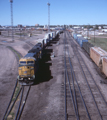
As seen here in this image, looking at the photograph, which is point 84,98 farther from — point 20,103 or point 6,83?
point 6,83

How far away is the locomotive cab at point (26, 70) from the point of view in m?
18.0

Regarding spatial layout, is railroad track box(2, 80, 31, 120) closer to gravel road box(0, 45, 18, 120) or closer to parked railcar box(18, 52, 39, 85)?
gravel road box(0, 45, 18, 120)

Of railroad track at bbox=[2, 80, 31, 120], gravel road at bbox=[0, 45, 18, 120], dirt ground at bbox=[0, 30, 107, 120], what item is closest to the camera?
railroad track at bbox=[2, 80, 31, 120]

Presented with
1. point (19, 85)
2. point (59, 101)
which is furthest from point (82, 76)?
point (19, 85)

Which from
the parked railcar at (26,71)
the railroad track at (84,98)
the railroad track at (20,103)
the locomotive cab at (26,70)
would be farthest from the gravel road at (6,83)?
the railroad track at (84,98)

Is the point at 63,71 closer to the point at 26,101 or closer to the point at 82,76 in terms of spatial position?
the point at 82,76

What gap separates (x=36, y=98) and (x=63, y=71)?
10.0m

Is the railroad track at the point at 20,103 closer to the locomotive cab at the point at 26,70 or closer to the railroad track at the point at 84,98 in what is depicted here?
the locomotive cab at the point at 26,70

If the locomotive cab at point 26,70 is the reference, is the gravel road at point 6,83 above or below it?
below

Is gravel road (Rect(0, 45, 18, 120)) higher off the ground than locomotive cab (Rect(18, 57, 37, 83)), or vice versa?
locomotive cab (Rect(18, 57, 37, 83))

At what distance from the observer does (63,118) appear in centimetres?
1191

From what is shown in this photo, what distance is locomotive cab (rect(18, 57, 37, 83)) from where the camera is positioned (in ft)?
59.2

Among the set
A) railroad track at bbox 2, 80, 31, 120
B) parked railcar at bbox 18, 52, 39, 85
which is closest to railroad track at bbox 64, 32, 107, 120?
railroad track at bbox 2, 80, 31, 120

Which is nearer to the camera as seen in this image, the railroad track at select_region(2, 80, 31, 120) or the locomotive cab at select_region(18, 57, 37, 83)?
the railroad track at select_region(2, 80, 31, 120)
